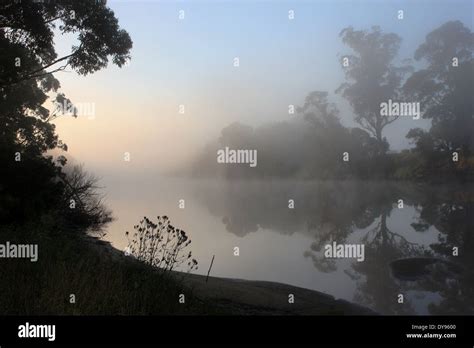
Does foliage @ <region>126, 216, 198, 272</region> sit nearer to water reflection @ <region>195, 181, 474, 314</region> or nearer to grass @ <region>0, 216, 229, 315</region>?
grass @ <region>0, 216, 229, 315</region>

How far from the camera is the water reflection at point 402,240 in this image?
1068cm

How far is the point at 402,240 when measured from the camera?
66.0 feet

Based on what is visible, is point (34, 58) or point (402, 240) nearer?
point (34, 58)

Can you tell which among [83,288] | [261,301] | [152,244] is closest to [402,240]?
[261,301]

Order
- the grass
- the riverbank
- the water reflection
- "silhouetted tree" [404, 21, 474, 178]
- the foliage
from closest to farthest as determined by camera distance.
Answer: the grass → the foliage → the riverbank → the water reflection → "silhouetted tree" [404, 21, 474, 178]

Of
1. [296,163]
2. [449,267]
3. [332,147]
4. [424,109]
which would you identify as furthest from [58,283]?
[296,163]

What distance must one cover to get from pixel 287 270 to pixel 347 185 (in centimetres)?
4820

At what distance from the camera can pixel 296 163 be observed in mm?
68438

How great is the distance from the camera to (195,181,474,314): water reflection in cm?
1068

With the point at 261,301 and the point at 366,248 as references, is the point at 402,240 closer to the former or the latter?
the point at 366,248

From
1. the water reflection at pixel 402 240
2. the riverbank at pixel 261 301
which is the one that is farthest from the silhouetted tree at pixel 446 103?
the riverbank at pixel 261 301

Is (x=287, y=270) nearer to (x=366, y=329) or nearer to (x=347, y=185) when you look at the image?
(x=366, y=329)

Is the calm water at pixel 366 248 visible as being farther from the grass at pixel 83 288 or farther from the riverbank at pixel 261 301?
the grass at pixel 83 288

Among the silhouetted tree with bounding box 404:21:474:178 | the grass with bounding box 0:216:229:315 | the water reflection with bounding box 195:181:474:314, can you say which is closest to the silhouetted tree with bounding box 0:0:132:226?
the grass with bounding box 0:216:229:315
